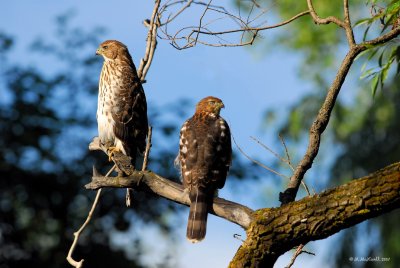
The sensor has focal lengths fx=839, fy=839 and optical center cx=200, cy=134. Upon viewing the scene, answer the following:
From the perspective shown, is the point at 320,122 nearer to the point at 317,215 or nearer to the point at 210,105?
the point at 317,215

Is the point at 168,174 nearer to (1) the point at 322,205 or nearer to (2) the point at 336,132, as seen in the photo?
(2) the point at 336,132

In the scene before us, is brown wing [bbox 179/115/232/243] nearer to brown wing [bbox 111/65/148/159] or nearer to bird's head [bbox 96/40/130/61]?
brown wing [bbox 111/65/148/159]

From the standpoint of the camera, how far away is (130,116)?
6656mm

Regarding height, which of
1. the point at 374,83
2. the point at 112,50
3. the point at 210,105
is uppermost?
the point at 112,50

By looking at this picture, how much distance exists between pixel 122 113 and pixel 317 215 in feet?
10.5

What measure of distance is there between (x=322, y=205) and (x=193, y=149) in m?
2.01

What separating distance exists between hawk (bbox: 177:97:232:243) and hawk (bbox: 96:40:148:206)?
77 centimetres

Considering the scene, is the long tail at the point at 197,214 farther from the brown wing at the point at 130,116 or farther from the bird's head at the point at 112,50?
the bird's head at the point at 112,50

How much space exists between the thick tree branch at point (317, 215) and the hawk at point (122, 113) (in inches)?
108

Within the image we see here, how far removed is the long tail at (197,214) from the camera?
16.7 ft

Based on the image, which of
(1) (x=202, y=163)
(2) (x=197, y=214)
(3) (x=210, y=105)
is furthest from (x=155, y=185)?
(3) (x=210, y=105)

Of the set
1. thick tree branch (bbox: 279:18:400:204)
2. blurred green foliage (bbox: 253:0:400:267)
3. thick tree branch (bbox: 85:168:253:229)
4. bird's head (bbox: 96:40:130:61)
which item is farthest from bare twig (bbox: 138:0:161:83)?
blurred green foliage (bbox: 253:0:400:267)

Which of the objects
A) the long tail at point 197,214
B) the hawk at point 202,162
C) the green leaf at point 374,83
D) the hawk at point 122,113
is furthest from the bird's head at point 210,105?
the green leaf at point 374,83

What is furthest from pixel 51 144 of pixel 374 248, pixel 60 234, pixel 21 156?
pixel 374 248
